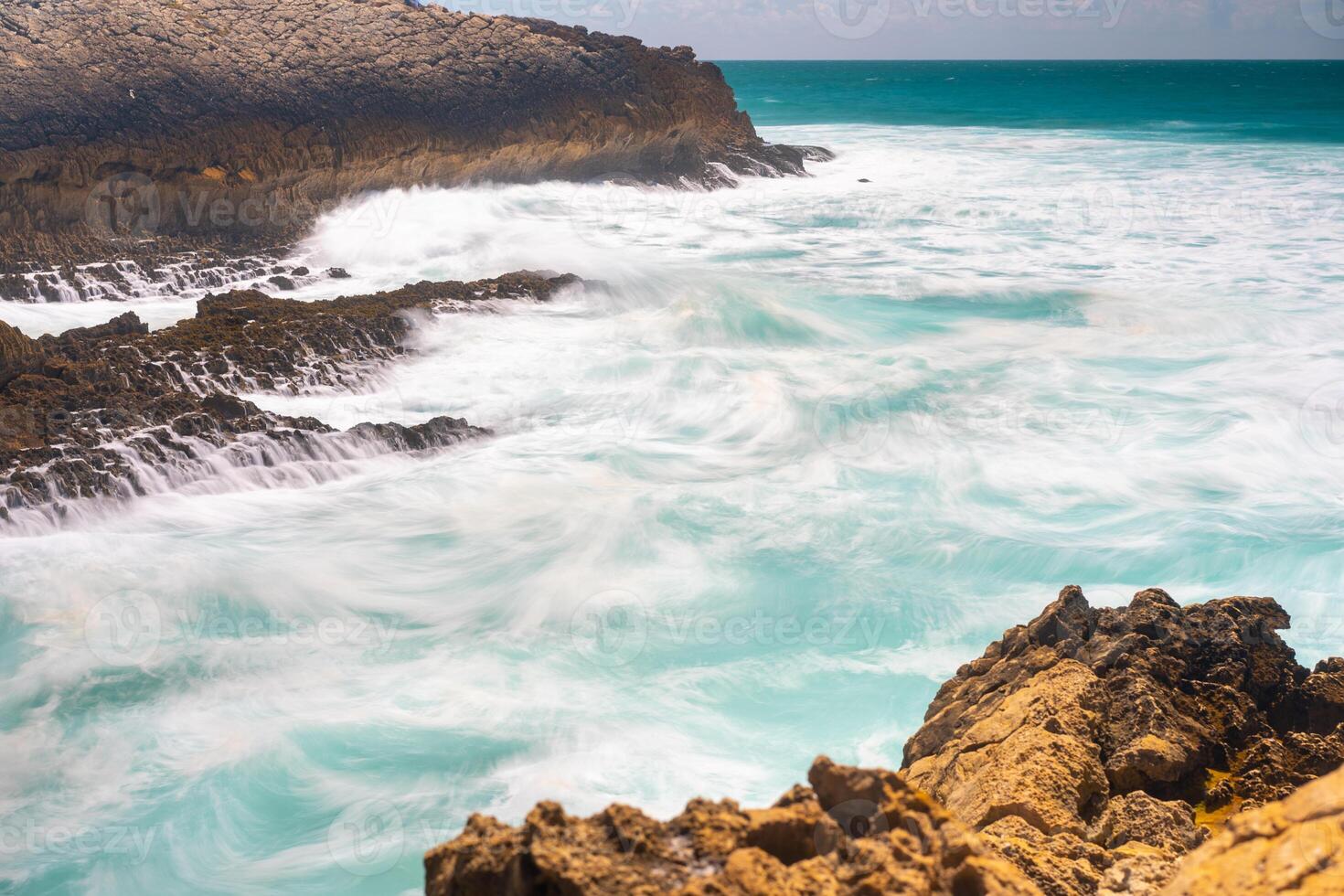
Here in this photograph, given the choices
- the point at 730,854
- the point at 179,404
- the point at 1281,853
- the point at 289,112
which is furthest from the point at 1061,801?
the point at 289,112

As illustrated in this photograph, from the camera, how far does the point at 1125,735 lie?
391 centimetres

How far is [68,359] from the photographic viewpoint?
9.37 meters

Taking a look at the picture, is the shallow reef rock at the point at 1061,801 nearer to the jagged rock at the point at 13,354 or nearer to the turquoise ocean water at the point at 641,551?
the turquoise ocean water at the point at 641,551

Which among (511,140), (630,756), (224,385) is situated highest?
(511,140)

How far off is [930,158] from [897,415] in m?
24.6

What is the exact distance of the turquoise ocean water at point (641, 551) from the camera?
5.11m

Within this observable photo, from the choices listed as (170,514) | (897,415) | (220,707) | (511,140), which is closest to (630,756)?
(220,707)

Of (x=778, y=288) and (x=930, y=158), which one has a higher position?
(x=930, y=158)

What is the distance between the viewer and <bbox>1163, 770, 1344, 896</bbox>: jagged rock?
2.09m

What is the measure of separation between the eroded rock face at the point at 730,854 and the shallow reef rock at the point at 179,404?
6.40 metres

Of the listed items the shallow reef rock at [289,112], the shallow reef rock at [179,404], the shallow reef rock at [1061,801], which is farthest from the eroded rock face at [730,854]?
the shallow reef rock at [289,112]

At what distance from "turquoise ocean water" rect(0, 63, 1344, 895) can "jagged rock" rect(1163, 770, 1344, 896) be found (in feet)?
9.38

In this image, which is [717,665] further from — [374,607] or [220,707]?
[220,707]

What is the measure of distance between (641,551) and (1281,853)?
5.64m
